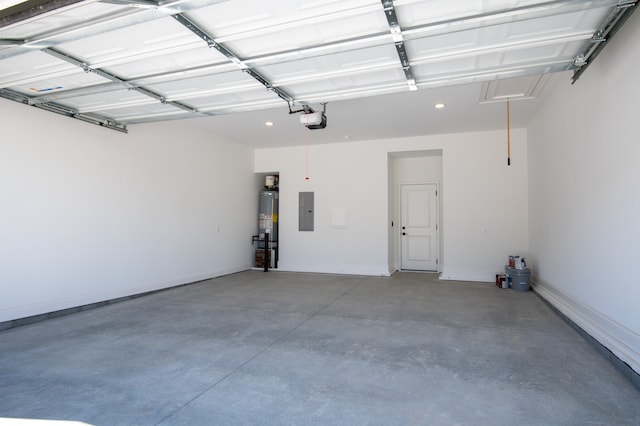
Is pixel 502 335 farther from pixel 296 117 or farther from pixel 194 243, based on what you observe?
pixel 194 243

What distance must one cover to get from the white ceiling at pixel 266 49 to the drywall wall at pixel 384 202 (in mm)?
2490

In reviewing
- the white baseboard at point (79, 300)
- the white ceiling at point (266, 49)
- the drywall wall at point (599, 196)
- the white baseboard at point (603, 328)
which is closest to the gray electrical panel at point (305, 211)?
the white baseboard at point (79, 300)

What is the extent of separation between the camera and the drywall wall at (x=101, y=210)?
4152mm

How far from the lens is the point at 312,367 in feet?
9.48

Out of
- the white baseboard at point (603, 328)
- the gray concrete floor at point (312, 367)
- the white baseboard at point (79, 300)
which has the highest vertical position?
the white baseboard at point (603, 328)

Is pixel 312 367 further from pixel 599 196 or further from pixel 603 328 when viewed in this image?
pixel 599 196

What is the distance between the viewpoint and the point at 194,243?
22.4 ft

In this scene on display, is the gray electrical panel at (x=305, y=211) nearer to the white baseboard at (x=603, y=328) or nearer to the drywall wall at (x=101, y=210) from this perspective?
the drywall wall at (x=101, y=210)

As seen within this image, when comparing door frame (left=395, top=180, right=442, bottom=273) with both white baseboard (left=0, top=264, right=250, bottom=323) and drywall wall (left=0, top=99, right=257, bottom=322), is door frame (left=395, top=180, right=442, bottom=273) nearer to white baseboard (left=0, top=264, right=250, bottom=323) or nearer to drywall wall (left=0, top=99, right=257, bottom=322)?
drywall wall (left=0, top=99, right=257, bottom=322)

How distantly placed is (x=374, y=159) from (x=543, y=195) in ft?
11.1

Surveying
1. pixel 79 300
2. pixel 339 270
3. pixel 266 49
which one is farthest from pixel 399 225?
pixel 79 300

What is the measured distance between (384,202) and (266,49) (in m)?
5.22

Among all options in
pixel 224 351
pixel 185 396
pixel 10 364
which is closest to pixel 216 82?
pixel 224 351

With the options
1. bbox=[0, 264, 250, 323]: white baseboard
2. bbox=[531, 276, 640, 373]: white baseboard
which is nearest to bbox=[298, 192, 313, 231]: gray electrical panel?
bbox=[0, 264, 250, 323]: white baseboard
